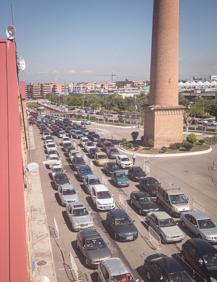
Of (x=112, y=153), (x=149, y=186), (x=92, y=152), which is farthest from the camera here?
(x=92, y=152)

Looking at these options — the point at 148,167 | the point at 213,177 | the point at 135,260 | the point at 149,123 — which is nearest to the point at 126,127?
the point at 149,123

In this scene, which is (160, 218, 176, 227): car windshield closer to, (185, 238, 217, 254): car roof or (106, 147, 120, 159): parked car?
(185, 238, 217, 254): car roof

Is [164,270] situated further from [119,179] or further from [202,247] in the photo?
[119,179]

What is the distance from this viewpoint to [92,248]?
15711 mm

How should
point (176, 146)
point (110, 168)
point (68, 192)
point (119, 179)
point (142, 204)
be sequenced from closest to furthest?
point (142, 204) < point (68, 192) < point (119, 179) < point (110, 168) < point (176, 146)

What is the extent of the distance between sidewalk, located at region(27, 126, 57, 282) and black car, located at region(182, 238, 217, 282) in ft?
20.2

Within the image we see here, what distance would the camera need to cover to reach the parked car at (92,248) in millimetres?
Result: 15141

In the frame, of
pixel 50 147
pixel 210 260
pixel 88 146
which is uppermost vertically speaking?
pixel 88 146

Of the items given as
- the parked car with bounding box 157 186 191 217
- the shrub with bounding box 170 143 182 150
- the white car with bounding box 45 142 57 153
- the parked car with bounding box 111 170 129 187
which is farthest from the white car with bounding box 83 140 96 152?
the parked car with bounding box 157 186 191 217

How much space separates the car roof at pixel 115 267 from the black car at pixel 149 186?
11.6m

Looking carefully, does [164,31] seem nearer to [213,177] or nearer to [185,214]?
[213,177]

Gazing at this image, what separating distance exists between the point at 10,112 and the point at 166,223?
13533 mm

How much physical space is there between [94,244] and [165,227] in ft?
15.0

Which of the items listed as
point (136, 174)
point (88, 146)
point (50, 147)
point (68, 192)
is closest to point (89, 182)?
point (68, 192)
